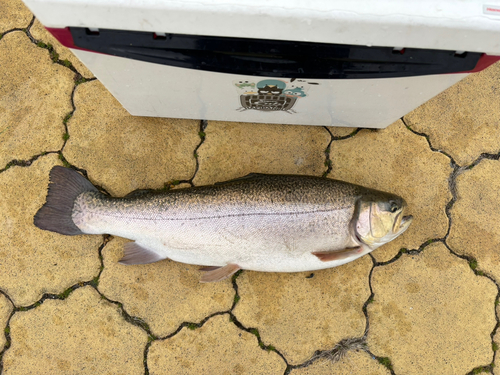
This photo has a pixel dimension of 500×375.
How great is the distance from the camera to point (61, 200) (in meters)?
1.96

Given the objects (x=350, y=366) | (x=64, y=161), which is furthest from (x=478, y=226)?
(x=64, y=161)

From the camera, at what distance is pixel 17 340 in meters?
2.10

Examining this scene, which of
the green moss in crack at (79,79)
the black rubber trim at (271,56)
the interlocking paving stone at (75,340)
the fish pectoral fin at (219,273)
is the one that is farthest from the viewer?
the green moss in crack at (79,79)

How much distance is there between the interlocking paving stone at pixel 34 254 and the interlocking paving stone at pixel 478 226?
2.57 meters

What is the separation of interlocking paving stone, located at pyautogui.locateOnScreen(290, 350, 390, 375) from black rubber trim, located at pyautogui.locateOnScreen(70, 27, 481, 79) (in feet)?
6.25

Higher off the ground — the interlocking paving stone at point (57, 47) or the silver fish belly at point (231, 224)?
the interlocking paving stone at point (57, 47)

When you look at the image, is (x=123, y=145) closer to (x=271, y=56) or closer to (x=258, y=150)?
(x=258, y=150)

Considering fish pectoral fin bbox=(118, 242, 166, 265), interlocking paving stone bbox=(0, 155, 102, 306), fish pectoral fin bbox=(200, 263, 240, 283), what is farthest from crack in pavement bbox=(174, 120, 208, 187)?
interlocking paving stone bbox=(0, 155, 102, 306)

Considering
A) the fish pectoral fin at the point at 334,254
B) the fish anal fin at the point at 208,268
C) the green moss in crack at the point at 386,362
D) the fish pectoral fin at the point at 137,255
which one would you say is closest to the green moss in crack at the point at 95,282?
the fish pectoral fin at the point at 137,255

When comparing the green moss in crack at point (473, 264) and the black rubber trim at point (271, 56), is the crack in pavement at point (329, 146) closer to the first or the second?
the black rubber trim at point (271, 56)

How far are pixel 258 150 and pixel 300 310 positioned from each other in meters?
1.17

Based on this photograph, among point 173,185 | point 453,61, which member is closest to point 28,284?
point 173,185

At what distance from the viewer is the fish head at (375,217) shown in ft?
5.89

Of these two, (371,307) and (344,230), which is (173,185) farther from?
(371,307)
